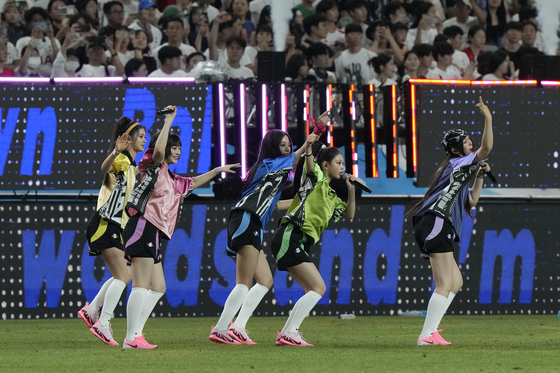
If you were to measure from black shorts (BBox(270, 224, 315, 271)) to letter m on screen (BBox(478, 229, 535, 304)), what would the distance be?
201 inches

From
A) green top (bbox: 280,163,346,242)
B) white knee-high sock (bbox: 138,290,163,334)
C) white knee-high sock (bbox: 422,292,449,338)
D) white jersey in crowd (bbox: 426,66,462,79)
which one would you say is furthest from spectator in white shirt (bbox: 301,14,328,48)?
white knee-high sock (bbox: 138,290,163,334)

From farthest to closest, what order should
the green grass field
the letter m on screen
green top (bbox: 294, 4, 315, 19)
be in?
1. green top (bbox: 294, 4, 315, 19)
2. the letter m on screen
3. the green grass field

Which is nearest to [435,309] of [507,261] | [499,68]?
[507,261]

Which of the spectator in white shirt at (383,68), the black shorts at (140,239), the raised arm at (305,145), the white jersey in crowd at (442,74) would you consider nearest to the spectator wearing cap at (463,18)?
the white jersey in crowd at (442,74)

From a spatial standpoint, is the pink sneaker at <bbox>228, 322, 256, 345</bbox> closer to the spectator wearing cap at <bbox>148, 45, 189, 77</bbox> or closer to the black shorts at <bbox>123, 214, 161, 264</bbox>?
the black shorts at <bbox>123, 214, 161, 264</bbox>

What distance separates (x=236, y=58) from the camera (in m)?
13.5

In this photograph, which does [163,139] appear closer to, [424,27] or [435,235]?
[435,235]

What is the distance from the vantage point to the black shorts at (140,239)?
747 cm

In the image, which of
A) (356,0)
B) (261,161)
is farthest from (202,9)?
(261,161)

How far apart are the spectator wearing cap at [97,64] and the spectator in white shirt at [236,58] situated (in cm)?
161

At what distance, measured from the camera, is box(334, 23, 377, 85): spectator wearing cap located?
1394 cm

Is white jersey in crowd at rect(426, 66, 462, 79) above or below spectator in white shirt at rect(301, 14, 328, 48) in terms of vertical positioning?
below

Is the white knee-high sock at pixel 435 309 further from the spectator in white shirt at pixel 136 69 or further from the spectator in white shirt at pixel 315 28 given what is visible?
the spectator in white shirt at pixel 315 28

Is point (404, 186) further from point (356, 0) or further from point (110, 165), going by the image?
point (110, 165)
